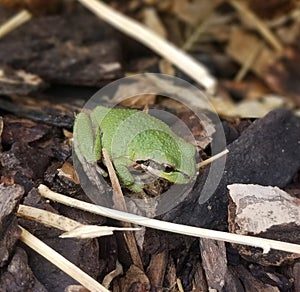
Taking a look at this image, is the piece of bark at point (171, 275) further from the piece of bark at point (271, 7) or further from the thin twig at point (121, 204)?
the piece of bark at point (271, 7)

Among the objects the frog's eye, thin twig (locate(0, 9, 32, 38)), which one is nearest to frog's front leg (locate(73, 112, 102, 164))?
the frog's eye

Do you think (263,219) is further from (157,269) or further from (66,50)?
(66,50)

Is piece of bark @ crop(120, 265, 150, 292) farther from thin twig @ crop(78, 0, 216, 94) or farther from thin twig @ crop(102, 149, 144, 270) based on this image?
thin twig @ crop(78, 0, 216, 94)

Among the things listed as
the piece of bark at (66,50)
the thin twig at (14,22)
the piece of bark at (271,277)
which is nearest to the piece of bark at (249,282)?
the piece of bark at (271,277)

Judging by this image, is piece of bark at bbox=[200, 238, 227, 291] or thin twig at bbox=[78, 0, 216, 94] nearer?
piece of bark at bbox=[200, 238, 227, 291]

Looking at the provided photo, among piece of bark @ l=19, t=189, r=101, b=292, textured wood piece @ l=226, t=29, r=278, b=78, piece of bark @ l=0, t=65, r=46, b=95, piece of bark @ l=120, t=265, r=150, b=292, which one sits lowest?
textured wood piece @ l=226, t=29, r=278, b=78

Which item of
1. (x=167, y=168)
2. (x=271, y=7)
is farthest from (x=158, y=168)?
(x=271, y=7)

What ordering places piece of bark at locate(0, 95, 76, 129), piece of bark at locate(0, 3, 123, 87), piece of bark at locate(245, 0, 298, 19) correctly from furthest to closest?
piece of bark at locate(245, 0, 298, 19), piece of bark at locate(0, 3, 123, 87), piece of bark at locate(0, 95, 76, 129)
